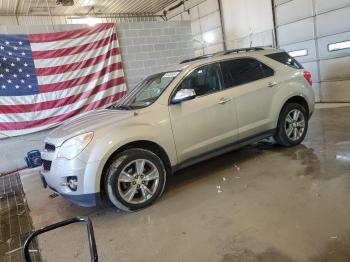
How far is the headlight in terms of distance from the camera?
133 inches

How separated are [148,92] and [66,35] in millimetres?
3818

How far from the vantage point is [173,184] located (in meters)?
4.40

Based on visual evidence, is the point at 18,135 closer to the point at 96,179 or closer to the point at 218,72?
the point at 96,179

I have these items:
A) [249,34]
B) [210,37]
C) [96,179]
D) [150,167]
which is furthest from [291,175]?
[210,37]

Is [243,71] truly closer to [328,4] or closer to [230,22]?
[328,4]

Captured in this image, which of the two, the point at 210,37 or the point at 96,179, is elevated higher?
the point at 210,37

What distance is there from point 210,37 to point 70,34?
8.32m

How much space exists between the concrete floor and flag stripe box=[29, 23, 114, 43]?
3.66m

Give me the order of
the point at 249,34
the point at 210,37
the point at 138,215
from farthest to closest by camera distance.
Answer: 1. the point at 210,37
2. the point at 249,34
3. the point at 138,215

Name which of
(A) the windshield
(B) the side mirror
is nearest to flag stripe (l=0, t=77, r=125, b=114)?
(A) the windshield

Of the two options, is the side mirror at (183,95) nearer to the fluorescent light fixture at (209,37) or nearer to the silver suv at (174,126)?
the silver suv at (174,126)

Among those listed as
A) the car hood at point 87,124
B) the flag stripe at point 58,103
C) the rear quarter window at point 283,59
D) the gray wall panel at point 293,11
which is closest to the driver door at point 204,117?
the car hood at point 87,124

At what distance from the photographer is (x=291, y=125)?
5.01 m

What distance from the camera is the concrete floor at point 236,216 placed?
2592 mm
